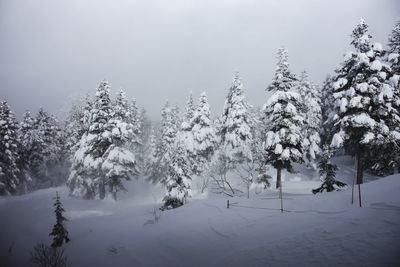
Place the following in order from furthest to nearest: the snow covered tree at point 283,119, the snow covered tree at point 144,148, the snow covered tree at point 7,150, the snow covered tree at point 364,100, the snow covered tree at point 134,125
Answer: the snow covered tree at point 144,148 → the snow covered tree at point 134,125 → the snow covered tree at point 7,150 → the snow covered tree at point 283,119 → the snow covered tree at point 364,100

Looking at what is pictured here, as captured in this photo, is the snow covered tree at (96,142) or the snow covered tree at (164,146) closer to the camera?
the snow covered tree at (96,142)

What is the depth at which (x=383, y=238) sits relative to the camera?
23.4ft

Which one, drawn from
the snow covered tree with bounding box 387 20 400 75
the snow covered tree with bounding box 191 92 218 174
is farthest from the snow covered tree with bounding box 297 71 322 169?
the snow covered tree with bounding box 191 92 218 174

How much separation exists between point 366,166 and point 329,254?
80.2ft

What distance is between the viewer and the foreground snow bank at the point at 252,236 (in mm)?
7156

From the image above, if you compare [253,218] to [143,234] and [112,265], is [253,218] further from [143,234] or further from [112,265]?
[112,265]

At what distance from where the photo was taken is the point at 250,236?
9.69m

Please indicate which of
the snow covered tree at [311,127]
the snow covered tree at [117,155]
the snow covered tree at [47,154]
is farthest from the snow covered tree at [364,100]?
the snow covered tree at [47,154]

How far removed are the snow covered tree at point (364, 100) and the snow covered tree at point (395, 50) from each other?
169 inches

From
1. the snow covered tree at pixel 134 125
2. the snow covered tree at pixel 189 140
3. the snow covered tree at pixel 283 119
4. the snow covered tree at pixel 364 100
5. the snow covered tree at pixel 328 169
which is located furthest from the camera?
the snow covered tree at pixel 134 125

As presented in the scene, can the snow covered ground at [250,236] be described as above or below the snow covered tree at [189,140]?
below

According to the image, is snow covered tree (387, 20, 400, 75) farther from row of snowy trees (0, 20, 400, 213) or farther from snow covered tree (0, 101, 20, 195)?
snow covered tree (0, 101, 20, 195)

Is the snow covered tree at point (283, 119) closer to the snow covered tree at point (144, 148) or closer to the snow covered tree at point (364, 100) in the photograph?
the snow covered tree at point (364, 100)

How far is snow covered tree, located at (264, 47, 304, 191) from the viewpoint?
19.7 m
